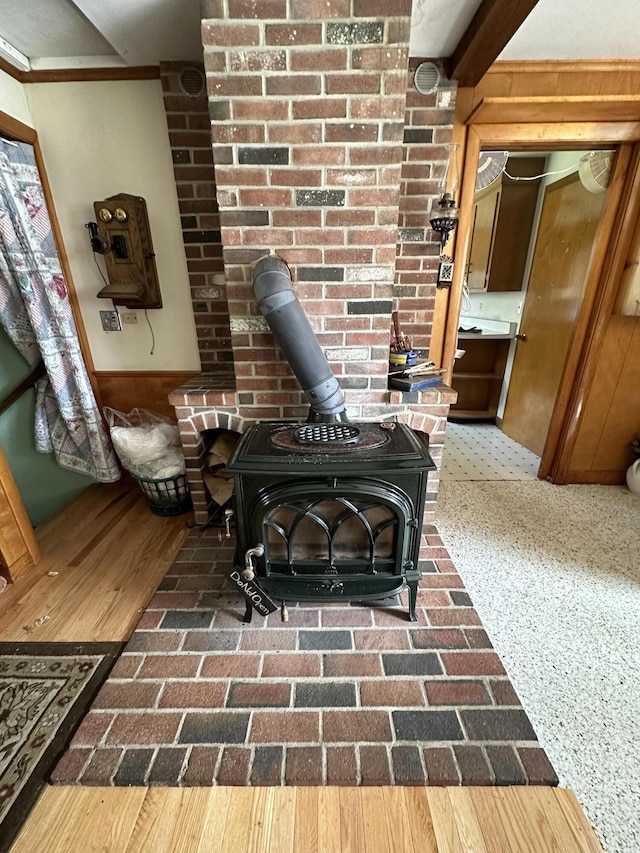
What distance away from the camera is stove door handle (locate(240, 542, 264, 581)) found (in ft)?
4.07

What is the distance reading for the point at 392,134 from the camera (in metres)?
1.28

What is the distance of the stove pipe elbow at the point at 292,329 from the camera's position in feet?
4.20

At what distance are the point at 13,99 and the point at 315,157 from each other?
1621mm

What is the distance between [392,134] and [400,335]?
0.84 meters

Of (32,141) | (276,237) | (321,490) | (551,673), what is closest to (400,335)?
(276,237)

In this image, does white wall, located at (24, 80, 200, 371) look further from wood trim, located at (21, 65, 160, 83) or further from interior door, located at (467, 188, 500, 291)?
interior door, located at (467, 188, 500, 291)

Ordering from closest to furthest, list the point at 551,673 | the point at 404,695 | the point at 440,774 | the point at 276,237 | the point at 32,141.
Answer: the point at 440,774
the point at 404,695
the point at 551,673
the point at 276,237
the point at 32,141

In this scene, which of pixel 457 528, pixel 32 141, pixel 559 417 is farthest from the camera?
pixel 559 417

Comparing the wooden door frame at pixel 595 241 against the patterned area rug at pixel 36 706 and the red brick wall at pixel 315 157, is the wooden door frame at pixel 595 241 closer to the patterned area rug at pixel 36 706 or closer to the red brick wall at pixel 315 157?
the red brick wall at pixel 315 157

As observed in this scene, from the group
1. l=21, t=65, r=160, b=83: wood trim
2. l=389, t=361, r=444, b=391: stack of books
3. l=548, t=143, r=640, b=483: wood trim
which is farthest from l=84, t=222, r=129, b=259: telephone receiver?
l=548, t=143, r=640, b=483: wood trim

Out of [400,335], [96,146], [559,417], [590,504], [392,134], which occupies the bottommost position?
A: [590,504]

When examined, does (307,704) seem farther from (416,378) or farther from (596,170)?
(596,170)

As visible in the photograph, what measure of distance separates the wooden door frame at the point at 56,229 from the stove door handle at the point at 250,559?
161cm

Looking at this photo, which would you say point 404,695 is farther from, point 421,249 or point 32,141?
point 32,141
